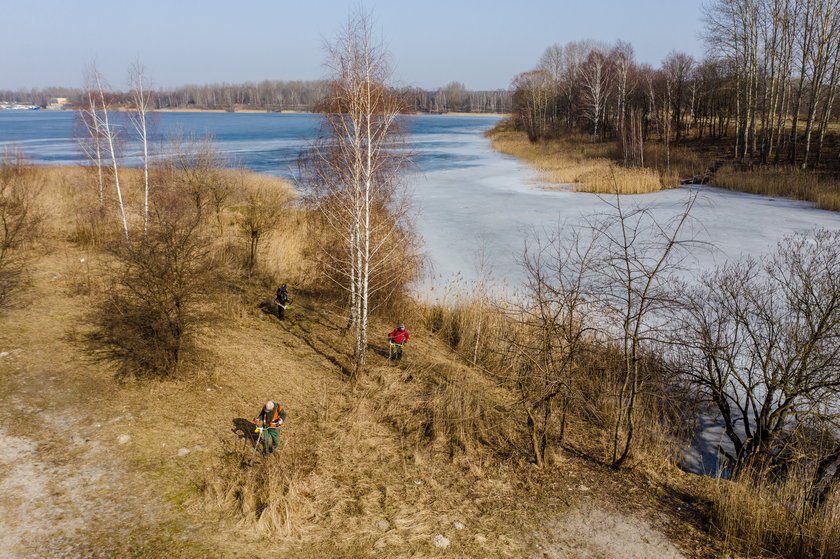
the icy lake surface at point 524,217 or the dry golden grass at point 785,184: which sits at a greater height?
the dry golden grass at point 785,184

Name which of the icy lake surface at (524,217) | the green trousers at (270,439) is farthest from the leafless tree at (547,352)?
the green trousers at (270,439)

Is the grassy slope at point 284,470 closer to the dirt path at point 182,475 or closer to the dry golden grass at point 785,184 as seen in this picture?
the dirt path at point 182,475

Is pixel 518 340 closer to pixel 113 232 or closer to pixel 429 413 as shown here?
pixel 429 413

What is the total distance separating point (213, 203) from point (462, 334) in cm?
975

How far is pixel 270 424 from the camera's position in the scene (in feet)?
22.6

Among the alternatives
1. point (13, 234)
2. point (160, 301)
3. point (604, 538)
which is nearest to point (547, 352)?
point (604, 538)

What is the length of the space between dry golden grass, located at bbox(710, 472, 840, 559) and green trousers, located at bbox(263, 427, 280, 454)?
→ 5.14m

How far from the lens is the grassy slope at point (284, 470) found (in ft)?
18.4

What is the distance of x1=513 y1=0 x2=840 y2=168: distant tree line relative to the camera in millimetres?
25737

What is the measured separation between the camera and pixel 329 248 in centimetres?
1298

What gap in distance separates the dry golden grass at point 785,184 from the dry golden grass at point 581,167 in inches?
97.8

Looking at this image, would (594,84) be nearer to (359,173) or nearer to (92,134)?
(92,134)

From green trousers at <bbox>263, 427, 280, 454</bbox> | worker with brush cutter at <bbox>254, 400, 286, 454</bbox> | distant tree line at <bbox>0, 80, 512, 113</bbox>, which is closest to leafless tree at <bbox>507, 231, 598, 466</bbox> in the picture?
worker with brush cutter at <bbox>254, 400, 286, 454</bbox>

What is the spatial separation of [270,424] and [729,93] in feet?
126
